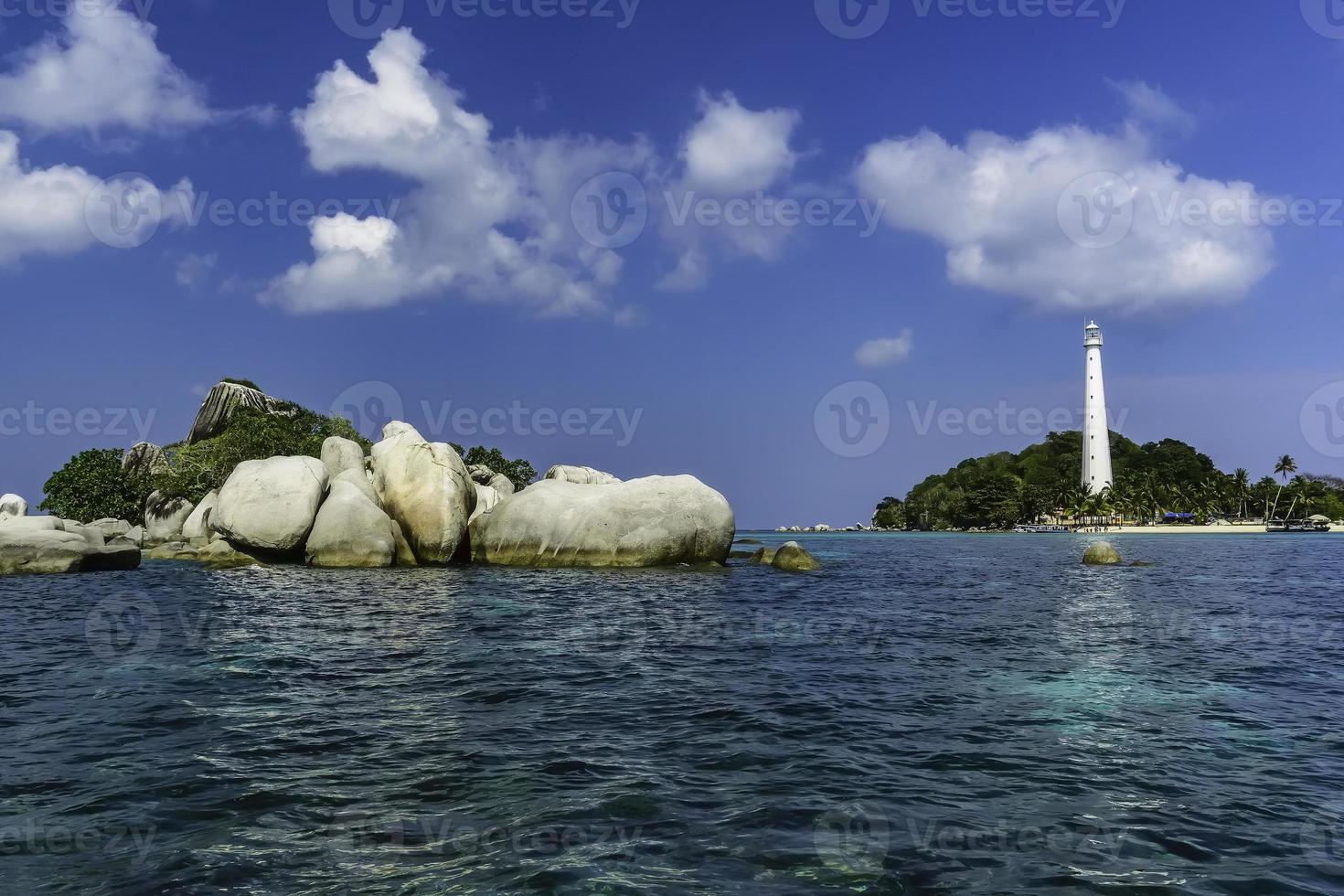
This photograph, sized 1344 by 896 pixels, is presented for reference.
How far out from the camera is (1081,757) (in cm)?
753

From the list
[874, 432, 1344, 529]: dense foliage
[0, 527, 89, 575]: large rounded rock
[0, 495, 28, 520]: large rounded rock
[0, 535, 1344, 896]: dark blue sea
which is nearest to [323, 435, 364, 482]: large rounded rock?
[0, 527, 89, 575]: large rounded rock

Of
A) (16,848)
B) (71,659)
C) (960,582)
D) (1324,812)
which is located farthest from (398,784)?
(960,582)

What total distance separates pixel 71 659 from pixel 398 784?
349 inches

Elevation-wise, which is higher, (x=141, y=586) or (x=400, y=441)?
(x=400, y=441)

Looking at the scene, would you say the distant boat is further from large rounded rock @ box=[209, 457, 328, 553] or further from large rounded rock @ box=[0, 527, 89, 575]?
large rounded rock @ box=[0, 527, 89, 575]

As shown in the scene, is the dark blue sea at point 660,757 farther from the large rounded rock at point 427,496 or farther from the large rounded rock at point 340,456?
the large rounded rock at point 340,456

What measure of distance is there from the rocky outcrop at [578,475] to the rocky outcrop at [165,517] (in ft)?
83.9

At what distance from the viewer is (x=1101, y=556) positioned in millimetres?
40656

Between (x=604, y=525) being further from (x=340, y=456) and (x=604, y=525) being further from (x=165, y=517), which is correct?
(x=165, y=517)

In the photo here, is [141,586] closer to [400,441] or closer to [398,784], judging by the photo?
[400,441]

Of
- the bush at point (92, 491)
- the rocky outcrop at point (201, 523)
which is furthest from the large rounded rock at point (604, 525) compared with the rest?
the bush at point (92, 491)

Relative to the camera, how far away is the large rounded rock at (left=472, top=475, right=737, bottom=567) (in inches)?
1173

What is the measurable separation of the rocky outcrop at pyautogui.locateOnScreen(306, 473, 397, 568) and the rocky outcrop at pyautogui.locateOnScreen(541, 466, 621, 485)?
1209 centimetres

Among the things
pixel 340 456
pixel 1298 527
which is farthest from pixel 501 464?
pixel 1298 527
